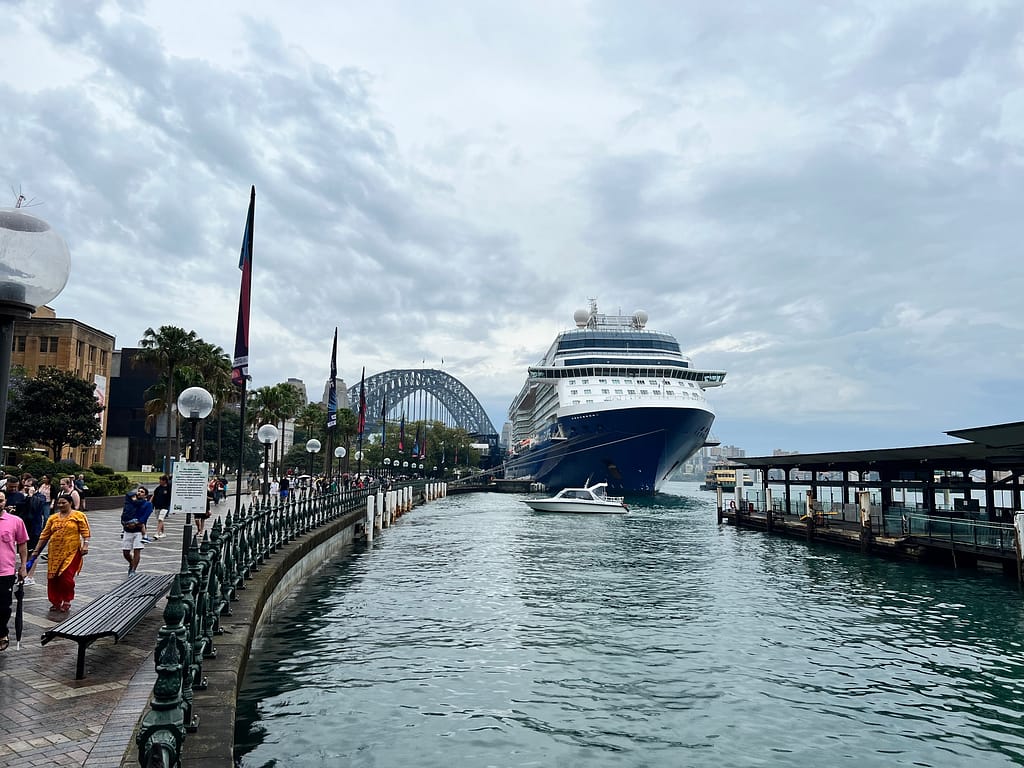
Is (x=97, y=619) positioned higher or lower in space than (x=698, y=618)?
higher

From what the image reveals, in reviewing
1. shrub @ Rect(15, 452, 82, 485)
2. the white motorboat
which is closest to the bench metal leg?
shrub @ Rect(15, 452, 82, 485)

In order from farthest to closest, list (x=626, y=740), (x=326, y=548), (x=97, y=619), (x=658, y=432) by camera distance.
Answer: (x=658, y=432) < (x=326, y=548) < (x=626, y=740) < (x=97, y=619)

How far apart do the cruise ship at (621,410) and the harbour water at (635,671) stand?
48.2 m

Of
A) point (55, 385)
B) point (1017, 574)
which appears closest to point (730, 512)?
point (1017, 574)

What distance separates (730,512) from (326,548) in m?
34.7

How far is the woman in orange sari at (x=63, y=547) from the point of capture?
10.7 meters

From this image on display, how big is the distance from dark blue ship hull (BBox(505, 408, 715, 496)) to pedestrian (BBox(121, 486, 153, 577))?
60.5m

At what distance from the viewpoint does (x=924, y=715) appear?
439 inches

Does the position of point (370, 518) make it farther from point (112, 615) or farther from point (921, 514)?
point (112, 615)

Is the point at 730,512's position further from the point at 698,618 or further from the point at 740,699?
the point at 740,699

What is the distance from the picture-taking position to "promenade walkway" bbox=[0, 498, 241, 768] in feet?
19.8

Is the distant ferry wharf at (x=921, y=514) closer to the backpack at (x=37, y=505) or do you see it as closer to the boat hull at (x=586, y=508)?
the boat hull at (x=586, y=508)

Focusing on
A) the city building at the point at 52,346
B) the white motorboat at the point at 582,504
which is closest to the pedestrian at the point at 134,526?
the white motorboat at the point at 582,504

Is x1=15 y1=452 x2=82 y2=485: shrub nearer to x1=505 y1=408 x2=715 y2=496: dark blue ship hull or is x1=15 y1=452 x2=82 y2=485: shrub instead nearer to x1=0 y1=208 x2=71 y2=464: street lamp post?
x1=0 y1=208 x2=71 y2=464: street lamp post
